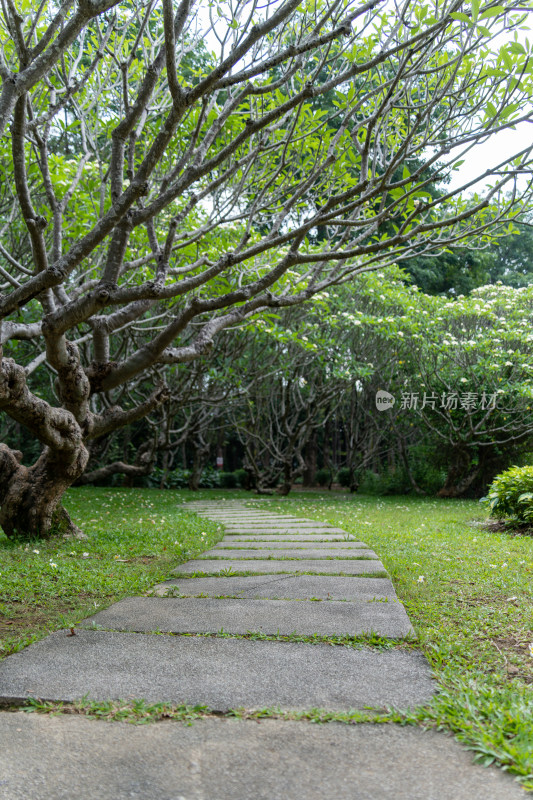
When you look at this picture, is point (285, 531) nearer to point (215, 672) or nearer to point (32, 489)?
point (32, 489)

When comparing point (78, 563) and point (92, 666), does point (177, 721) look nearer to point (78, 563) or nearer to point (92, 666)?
point (92, 666)

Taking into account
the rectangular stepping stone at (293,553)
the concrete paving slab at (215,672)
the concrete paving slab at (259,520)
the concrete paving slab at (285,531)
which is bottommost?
the concrete paving slab at (259,520)

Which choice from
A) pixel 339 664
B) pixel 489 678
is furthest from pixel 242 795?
pixel 489 678

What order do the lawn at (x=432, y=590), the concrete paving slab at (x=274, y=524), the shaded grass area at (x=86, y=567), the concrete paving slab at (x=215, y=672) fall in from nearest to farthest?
the lawn at (x=432, y=590)
the concrete paving slab at (x=215, y=672)
the shaded grass area at (x=86, y=567)
the concrete paving slab at (x=274, y=524)

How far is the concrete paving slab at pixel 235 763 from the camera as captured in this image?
60.5 inches

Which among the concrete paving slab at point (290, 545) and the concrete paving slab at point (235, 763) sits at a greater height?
the concrete paving slab at point (235, 763)

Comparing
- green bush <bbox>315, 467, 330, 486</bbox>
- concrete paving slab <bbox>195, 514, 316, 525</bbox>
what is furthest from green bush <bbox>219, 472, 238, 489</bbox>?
concrete paving slab <bbox>195, 514, 316, 525</bbox>

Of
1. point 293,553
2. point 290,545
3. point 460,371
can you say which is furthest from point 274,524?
point 460,371

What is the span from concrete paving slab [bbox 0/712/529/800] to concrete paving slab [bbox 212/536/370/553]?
3.45 meters

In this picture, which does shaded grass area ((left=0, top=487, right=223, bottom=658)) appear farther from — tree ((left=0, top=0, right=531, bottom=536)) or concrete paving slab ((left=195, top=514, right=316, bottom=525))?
tree ((left=0, top=0, right=531, bottom=536))

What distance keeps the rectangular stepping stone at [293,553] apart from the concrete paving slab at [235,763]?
308cm

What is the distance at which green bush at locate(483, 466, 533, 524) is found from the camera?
7290 millimetres

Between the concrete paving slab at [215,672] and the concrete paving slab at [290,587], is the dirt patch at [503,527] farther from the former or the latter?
the concrete paving slab at [215,672]

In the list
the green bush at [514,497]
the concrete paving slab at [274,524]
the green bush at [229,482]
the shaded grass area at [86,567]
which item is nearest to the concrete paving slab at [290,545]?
the shaded grass area at [86,567]
